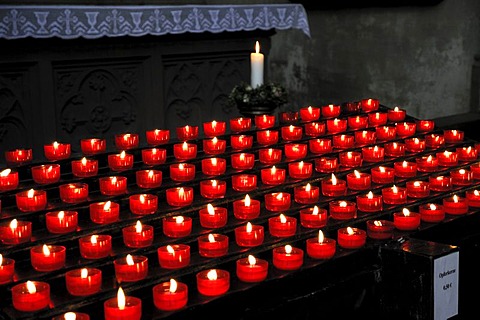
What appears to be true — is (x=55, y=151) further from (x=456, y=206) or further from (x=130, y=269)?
(x=456, y=206)

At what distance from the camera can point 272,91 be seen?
230 inches

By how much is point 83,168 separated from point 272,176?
1105 millimetres

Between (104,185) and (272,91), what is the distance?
75.7 inches

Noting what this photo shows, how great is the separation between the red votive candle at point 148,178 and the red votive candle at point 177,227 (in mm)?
441

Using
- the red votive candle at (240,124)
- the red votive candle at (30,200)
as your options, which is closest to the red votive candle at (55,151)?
the red votive candle at (30,200)

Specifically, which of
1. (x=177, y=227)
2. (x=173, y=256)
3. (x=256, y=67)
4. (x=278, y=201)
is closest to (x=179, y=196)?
(x=177, y=227)

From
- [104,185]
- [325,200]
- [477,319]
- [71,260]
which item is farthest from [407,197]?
[71,260]

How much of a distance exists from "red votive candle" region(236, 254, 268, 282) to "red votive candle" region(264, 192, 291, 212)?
2.55 feet

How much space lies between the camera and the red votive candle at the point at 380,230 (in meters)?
4.27

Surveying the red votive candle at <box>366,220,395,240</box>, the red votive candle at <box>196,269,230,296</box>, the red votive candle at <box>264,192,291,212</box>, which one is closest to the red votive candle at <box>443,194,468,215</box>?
the red votive candle at <box>366,220,395,240</box>

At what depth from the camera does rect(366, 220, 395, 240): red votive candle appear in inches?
168

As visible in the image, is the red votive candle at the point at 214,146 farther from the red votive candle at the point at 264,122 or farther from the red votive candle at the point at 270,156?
the red votive candle at the point at 264,122

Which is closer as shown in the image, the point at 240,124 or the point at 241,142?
the point at 241,142

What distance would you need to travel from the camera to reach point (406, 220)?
439 centimetres
